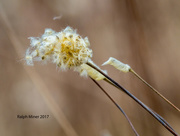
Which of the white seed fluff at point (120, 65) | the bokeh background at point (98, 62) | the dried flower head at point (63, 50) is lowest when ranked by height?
the white seed fluff at point (120, 65)

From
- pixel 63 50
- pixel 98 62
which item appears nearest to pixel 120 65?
pixel 63 50

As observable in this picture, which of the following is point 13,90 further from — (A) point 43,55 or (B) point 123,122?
(A) point 43,55

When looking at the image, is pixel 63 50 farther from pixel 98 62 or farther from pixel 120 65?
pixel 98 62

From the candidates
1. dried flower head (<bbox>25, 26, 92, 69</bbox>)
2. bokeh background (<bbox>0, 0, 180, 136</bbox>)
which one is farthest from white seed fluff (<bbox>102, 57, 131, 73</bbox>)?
bokeh background (<bbox>0, 0, 180, 136</bbox>)

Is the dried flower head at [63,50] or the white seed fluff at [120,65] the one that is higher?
the dried flower head at [63,50]

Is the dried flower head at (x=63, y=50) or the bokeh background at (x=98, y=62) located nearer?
the dried flower head at (x=63, y=50)

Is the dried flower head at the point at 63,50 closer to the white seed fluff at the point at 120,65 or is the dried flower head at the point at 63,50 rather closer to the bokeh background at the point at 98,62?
the white seed fluff at the point at 120,65

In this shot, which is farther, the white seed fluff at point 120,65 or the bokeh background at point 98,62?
the bokeh background at point 98,62

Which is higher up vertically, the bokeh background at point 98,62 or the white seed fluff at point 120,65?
the bokeh background at point 98,62

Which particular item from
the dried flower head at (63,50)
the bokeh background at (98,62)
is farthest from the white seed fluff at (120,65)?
the bokeh background at (98,62)
